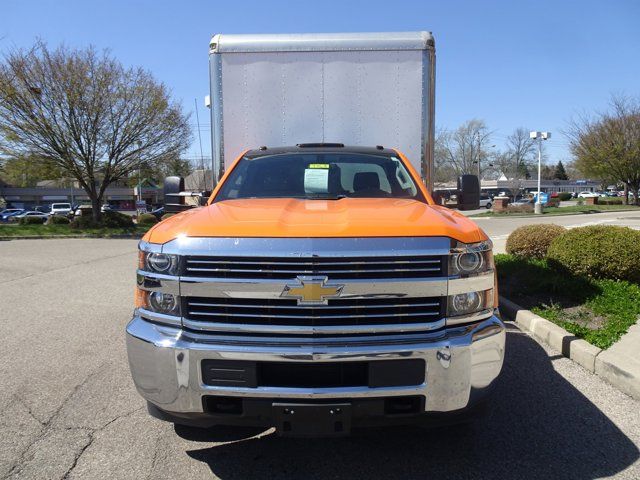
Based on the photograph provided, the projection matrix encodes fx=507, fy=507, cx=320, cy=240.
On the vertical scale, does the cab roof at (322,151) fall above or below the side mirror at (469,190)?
above

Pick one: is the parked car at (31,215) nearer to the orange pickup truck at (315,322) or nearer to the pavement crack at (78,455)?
the pavement crack at (78,455)

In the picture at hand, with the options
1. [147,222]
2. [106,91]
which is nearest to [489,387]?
[106,91]

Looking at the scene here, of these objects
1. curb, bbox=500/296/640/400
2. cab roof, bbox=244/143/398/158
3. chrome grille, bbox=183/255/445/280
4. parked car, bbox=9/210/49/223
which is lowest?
parked car, bbox=9/210/49/223

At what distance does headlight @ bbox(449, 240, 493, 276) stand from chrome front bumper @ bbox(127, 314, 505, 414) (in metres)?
0.31

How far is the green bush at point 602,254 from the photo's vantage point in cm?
645

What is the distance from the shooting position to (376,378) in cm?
253

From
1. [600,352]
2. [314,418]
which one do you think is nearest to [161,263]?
[314,418]

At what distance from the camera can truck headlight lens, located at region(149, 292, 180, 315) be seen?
2.71 meters

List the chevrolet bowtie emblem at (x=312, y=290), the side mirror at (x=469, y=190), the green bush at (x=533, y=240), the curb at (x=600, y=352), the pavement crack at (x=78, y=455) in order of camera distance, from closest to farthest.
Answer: the chevrolet bowtie emblem at (x=312, y=290) → the pavement crack at (x=78, y=455) → the curb at (x=600, y=352) → the side mirror at (x=469, y=190) → the green bush at (x=533, y=240)

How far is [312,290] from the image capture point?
2.57 metres

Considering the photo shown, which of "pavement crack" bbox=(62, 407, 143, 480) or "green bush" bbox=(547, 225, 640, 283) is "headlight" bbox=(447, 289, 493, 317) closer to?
"pavement crack" bbox=(62, 407, 143, 480)

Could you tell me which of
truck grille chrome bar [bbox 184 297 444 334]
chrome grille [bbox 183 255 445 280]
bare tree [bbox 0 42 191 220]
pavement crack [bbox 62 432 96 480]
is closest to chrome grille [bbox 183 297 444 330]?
truck grille chrome bar [bbox 184 297 444 334]

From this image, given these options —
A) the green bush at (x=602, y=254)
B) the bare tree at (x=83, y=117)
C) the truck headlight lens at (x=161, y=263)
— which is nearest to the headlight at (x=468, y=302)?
the truck headlight lens at (x=161, y=263)

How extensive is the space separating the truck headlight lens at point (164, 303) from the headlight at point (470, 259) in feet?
4.83
